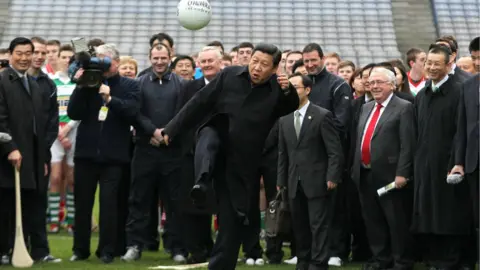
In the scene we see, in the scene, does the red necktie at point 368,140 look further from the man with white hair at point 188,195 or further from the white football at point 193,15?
the white football at point 193,15

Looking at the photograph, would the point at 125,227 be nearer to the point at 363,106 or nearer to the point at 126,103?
the point at 126,103

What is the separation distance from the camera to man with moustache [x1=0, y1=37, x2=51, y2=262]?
32.1 feet

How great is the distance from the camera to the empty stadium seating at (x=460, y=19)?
25906 millimetres

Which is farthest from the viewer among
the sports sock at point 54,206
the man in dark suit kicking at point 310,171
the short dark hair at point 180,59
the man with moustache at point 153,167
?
the sports sock at point 54,206

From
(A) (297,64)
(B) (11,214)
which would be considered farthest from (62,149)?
(A) (297,64)

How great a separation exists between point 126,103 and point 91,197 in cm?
106

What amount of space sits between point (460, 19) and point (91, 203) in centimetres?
1846

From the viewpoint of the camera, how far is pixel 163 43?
10906 millimetres

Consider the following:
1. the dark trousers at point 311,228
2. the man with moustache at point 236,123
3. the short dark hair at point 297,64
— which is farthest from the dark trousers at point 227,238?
Answer: the short dark hair at point 297,64

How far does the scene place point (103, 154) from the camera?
10.0 meters

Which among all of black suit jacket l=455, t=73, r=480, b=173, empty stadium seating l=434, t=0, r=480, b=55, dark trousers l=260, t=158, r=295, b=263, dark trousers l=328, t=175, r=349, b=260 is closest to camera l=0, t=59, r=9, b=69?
dark trousers l=260, t=158, r=295, b=263

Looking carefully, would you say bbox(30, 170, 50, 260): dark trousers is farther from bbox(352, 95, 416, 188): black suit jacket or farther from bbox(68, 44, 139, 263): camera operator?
bbox(352, 95, 416, 188): black suit jacket

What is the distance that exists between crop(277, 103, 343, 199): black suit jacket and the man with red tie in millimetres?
340

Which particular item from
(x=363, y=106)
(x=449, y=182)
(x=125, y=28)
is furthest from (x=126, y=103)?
(x=125, y=28)
